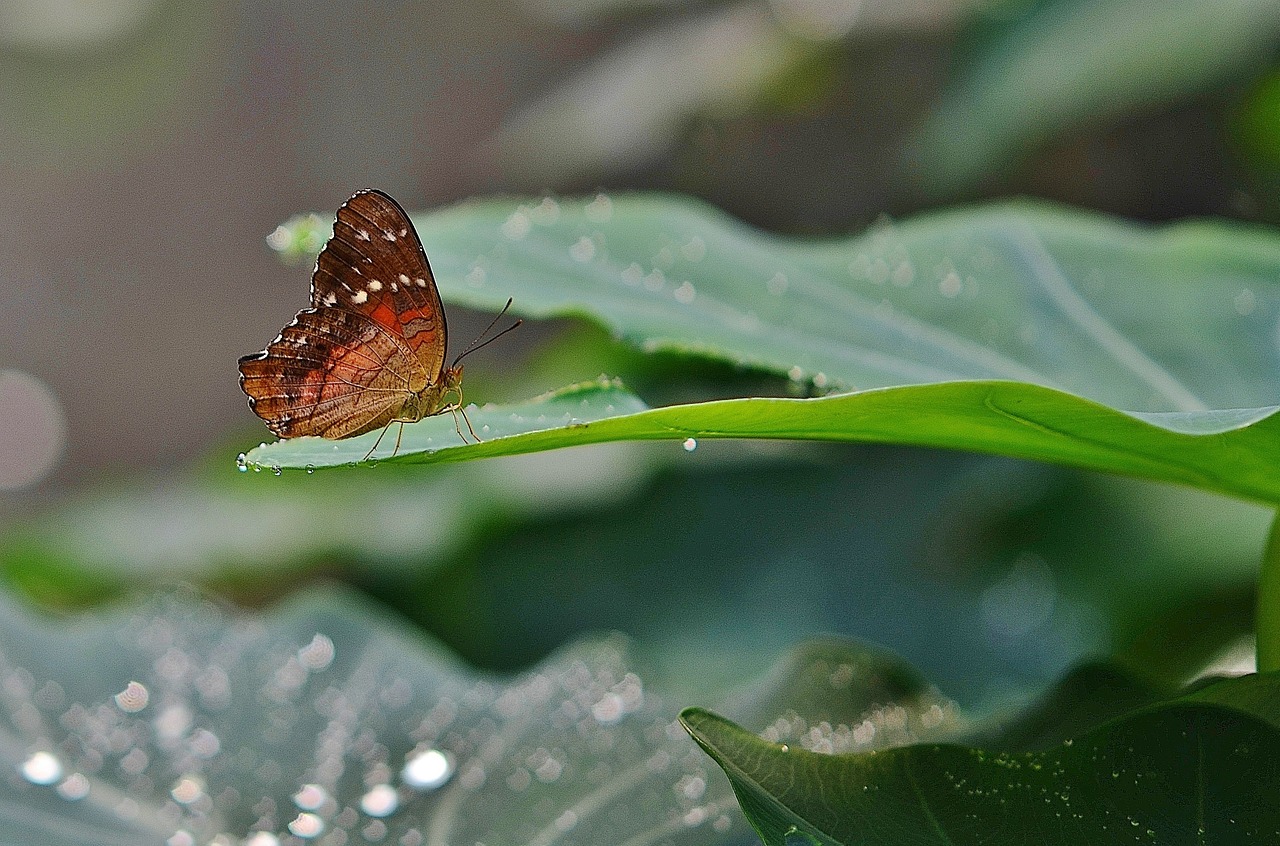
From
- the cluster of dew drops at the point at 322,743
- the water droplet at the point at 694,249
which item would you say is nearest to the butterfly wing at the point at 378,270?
the water droplet at the point at 694,249

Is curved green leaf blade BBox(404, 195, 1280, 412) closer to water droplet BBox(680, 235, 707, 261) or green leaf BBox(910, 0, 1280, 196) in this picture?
water droplet BBox(680, 235, 707, 261)

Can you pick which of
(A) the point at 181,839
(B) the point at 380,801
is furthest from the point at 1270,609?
(A) the point at 181,839

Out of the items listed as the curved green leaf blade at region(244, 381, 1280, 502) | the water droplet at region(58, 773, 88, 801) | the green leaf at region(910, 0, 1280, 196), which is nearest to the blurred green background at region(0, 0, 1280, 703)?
the green leaf at region(910, 0, 1280, 196)

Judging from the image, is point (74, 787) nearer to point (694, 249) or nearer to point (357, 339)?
point (357, 339)

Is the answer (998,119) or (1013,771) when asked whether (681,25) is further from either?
(1013,771)

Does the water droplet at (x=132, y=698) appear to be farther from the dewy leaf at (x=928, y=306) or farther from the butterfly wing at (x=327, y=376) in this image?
the dewy leaf at (x=928, y=306)

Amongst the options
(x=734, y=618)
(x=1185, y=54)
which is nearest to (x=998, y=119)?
(x=1185, y=54)
